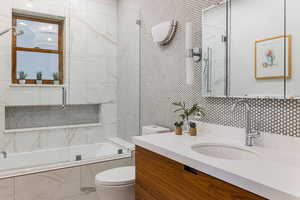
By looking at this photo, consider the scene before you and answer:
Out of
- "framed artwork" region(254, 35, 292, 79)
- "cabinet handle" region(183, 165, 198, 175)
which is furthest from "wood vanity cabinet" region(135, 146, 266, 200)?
"framed artwork" region(254, 35, 292, 79)

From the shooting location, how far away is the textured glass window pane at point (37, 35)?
2629 millimetres

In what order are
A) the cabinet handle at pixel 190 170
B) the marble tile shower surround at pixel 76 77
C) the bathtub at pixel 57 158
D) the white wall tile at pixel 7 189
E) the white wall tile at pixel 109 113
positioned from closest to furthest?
the cabinet handle at pixel 190 170 → the white wall tile at pixel 7 189 → the bathtub at pixel 57 158 → the marble tile shower surround at pixel 76 77 → the white wall tile at pixel 109 113

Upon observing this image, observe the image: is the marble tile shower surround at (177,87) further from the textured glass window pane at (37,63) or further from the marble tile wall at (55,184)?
the textured glass window pane at (37,63)

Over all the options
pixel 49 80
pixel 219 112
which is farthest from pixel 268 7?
pixel 49 80

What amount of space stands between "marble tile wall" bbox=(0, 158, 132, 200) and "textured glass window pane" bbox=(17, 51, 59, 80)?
1.23 m

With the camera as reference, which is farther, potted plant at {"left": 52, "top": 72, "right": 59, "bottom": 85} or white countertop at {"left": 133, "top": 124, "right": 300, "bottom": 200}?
potted plant at {"left": 52, "top": 72, "right": 59, "bottom": 85}

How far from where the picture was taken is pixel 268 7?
1339mm

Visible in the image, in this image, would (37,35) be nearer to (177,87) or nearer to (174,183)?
(177,87)

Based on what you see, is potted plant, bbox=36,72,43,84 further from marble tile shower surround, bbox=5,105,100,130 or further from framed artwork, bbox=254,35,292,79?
framed artwork, bbox=254,35,292,79

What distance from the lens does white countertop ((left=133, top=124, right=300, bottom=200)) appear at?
77 centimetres

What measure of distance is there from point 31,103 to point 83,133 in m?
0.72

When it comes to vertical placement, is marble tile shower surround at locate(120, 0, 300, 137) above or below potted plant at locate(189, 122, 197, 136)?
above

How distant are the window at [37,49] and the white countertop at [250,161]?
1783 millimetres

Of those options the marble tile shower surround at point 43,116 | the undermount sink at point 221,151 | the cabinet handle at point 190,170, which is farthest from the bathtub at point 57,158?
the cabinet handle at point 190,170
